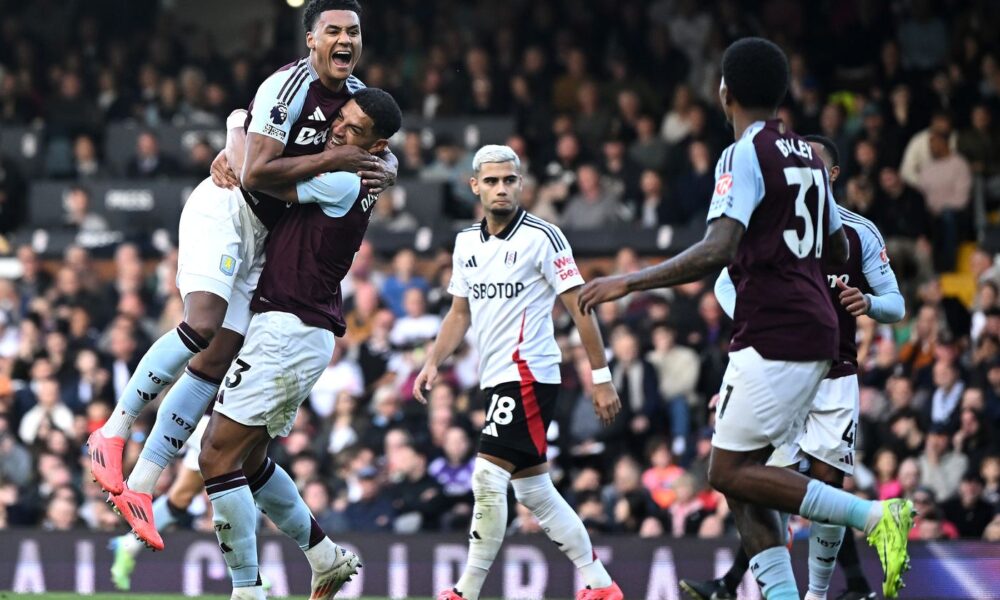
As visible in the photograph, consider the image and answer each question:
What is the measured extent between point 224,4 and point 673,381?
39.3 ft

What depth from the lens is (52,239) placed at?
16.5m

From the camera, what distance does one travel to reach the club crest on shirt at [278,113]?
7254 millimetres

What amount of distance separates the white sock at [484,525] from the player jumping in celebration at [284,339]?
95cm

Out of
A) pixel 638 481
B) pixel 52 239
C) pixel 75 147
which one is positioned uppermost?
pixel 75 147

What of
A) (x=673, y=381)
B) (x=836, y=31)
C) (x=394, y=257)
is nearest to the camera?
(x=673, y=381)

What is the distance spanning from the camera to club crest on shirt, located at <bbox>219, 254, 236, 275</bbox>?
7.47m

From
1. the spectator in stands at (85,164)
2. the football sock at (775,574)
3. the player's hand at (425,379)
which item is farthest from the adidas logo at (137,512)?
the spectator in stands at (85,164)

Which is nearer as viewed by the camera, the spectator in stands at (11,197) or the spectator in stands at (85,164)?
the spectator in stands at (11,197)

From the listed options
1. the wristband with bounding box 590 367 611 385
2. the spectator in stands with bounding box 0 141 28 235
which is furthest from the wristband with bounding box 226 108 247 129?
the spectator in stands with bounding box 0 141 28 235

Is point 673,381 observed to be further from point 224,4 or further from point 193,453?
point 224,4

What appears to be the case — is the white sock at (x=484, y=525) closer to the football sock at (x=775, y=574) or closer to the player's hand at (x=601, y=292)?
the football sock at (x=775, y=574)

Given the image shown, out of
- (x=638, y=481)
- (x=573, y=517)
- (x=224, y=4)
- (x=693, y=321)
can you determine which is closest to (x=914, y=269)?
(x=693, y=321)

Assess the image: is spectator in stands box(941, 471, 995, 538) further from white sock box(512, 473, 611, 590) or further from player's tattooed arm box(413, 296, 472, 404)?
player's tattooed arm box(413, 296, 472, 404)

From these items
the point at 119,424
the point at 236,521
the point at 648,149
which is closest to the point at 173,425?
the point at 119,424
